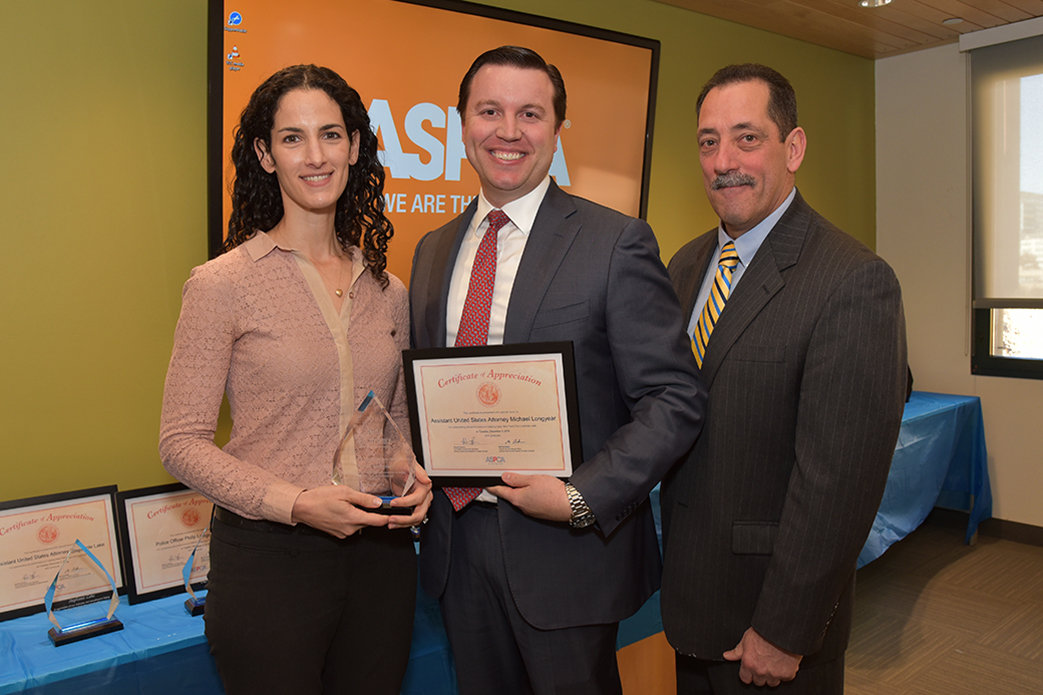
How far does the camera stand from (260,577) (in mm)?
1378

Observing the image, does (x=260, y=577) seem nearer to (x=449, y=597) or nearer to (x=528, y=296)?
(x=449, y=597)

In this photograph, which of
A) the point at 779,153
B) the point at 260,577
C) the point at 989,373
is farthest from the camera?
the point at 989,373

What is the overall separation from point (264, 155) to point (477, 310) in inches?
21.7

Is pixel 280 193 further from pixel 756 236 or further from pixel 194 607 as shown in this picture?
pixel 194 607

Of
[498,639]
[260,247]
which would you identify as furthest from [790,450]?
[260,247]

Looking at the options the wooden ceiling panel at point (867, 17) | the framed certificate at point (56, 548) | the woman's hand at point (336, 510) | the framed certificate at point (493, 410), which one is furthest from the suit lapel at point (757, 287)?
the wooden ceiling panel at point (867, 17)

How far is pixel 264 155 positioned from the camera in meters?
1.53

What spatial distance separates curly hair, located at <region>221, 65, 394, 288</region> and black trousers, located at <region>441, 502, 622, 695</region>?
0.60 meters

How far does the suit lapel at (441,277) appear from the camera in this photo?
153 cm

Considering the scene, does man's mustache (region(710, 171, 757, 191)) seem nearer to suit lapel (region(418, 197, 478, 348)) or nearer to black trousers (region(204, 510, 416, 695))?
suit lapel (region(418, 197, 478, 348))

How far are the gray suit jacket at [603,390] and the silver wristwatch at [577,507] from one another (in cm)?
1

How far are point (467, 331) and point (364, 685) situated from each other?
0.74 meters

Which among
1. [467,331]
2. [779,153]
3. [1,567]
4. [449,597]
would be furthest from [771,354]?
[1,567]

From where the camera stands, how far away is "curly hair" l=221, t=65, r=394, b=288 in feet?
4.88
